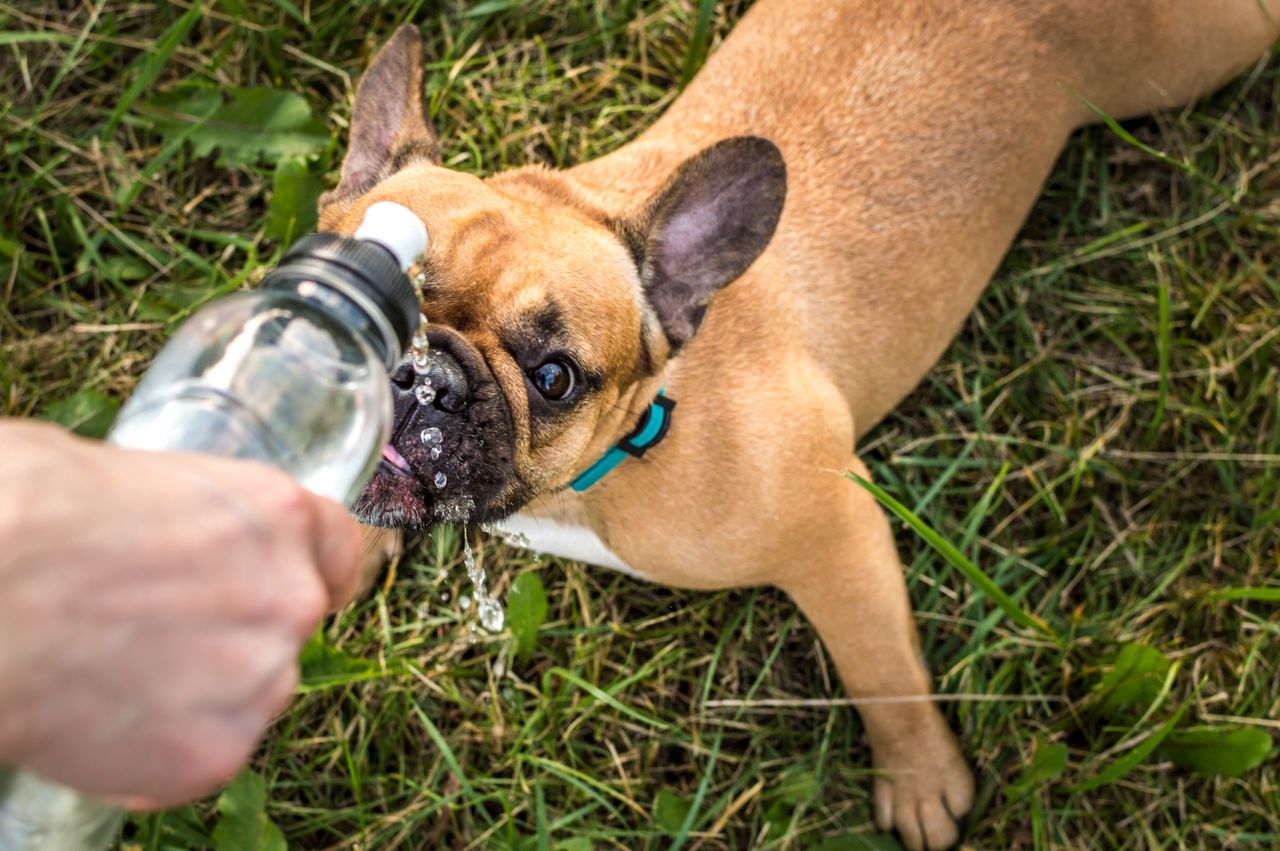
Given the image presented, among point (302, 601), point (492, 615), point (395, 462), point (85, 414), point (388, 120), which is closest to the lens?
point (302, 601)

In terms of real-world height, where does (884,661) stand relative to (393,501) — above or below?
below

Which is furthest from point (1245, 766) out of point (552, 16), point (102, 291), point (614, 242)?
point (102, 291)

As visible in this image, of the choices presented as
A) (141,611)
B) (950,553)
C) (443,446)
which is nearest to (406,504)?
(443,446)

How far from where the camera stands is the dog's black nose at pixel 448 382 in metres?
2.38

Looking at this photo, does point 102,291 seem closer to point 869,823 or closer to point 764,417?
point 764,417

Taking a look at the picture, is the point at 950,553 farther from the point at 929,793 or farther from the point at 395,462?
the point at 395,462

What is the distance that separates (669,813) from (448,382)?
1979 millimetres

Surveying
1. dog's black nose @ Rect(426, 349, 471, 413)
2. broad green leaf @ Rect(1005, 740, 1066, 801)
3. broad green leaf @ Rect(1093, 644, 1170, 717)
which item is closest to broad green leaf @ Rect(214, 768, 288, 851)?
dog's black nose @ Rect(426, 349, 471, 413)

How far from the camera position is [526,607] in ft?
11.9

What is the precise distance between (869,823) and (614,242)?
91.7 inches

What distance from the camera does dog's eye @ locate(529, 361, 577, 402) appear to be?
104 inches

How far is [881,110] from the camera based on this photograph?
11.4 feet

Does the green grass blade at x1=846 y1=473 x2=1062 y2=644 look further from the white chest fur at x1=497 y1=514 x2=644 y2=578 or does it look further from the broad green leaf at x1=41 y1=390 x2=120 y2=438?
the broad green leaf at x1=41 y1=390 x2=120 y2=438

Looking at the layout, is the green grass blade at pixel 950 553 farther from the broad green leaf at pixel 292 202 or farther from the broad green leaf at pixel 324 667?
the broad green leaf at pixel 292 202
